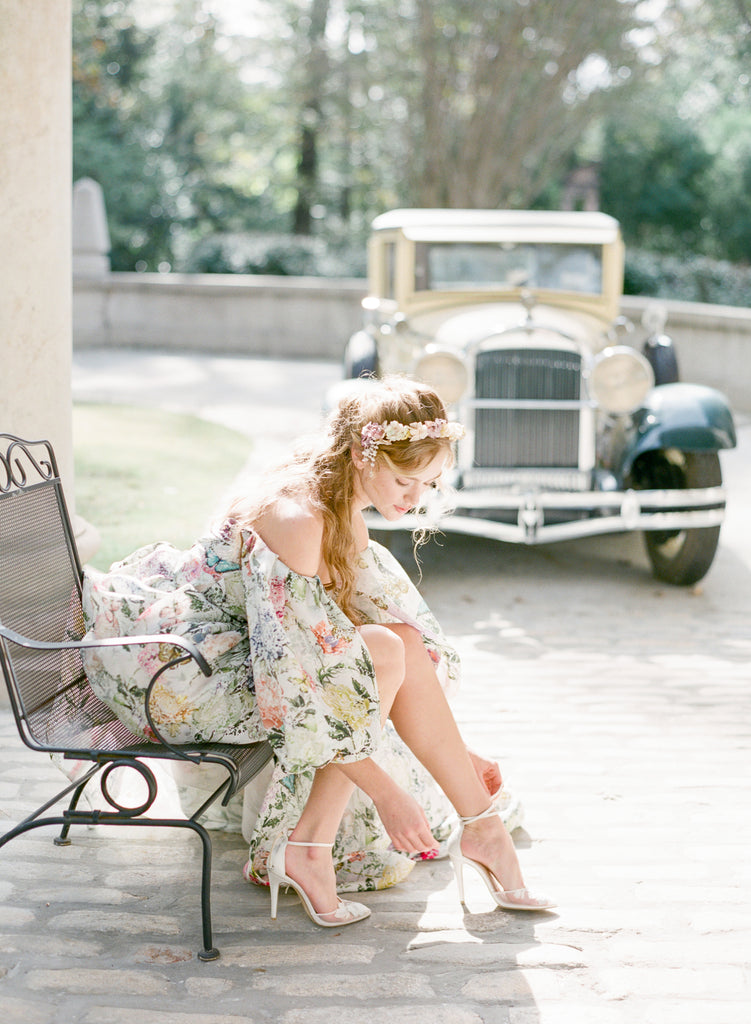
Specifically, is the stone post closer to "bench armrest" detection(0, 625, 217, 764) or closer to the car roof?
the car roof

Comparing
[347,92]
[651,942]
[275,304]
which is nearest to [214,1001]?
[651,942]

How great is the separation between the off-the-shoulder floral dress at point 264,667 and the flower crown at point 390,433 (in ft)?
1.05

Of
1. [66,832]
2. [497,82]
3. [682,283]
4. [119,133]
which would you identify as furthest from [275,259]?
[66,832]

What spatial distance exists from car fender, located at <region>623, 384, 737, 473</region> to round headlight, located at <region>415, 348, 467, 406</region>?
1.01 metres

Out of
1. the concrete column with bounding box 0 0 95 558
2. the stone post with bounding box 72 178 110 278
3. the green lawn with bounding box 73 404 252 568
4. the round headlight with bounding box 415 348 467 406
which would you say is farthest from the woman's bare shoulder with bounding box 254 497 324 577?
the stone post with bounding box 72 178 110 278

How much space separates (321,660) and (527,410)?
3922 mm

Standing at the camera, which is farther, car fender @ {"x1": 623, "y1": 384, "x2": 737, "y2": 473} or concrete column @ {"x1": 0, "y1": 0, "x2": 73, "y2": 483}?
car fender @ {"x1": 623, "y1": 384, "x2": 737, "y2": 473}

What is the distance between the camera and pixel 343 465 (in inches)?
117

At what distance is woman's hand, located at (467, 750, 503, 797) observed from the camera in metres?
3.26

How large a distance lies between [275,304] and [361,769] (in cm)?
1510

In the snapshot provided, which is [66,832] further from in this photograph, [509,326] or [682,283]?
[682,283]

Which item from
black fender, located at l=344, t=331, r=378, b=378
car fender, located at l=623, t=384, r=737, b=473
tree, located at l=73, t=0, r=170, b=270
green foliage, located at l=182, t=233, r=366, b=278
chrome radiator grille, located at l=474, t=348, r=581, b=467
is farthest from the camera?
tree, located at l=73, t=0, r=170, b=270

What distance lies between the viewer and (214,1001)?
250 centimetres

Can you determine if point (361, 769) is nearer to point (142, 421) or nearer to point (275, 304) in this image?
point (142, 421)
